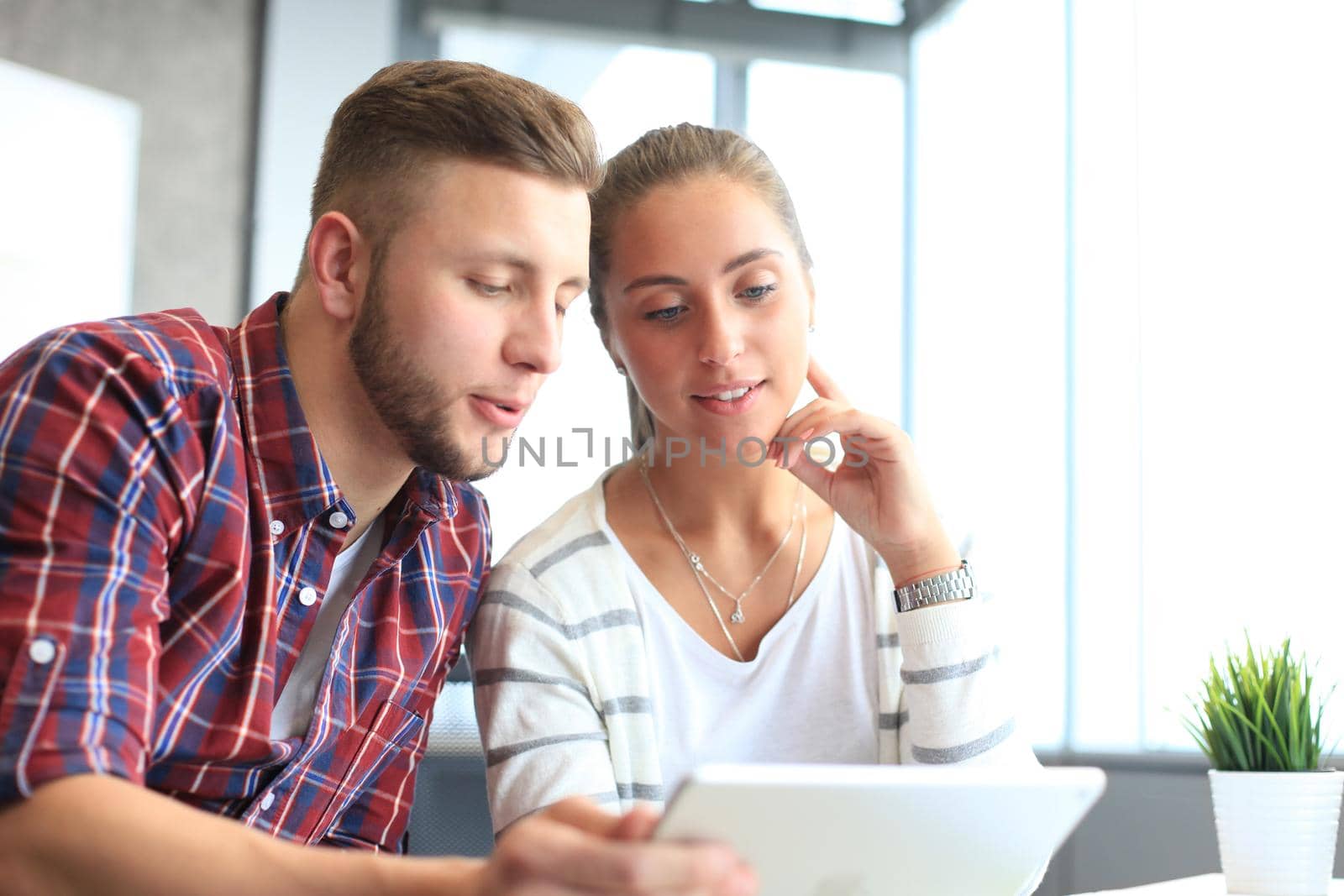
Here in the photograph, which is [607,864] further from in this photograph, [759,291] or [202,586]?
[759,291]

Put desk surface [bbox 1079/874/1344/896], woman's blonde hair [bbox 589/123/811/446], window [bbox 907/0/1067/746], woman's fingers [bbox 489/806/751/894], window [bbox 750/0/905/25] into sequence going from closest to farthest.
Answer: woman's fingers [bbox 489/806/751/894] → desk surface [bbox 1079/874/1344/896] → woman's blonde hair [bbox 589/123/811/446] → window [bbox 907/0/1067/746] → window [bbox 750/0/905/25]

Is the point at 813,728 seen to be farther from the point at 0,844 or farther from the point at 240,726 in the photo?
the point at 0,844

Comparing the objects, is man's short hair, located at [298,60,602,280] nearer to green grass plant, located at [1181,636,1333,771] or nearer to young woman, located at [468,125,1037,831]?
young woman, located at [468,125,1037,831]

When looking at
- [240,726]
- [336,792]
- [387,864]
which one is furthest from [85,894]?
[336,792]

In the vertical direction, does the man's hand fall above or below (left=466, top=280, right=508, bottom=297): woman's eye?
below

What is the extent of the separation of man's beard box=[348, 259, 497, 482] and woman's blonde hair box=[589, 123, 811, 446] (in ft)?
1.21

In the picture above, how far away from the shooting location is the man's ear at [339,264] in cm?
134

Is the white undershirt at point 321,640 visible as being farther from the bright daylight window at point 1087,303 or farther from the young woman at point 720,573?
the bright daylight window at point 1087,303

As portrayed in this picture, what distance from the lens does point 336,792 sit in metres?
1.30

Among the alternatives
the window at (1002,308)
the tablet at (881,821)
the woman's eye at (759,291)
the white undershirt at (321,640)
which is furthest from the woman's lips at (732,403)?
the window at (1002,308)

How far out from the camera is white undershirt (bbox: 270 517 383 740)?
4.19 ft

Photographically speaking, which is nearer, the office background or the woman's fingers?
the woman's fingers

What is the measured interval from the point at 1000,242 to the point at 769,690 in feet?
7.69

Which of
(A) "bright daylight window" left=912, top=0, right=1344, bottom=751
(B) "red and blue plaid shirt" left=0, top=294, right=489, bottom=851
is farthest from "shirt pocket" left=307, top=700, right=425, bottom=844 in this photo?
(A) "bright daylight window" left=912, top=0, right=1344, bottom=751
